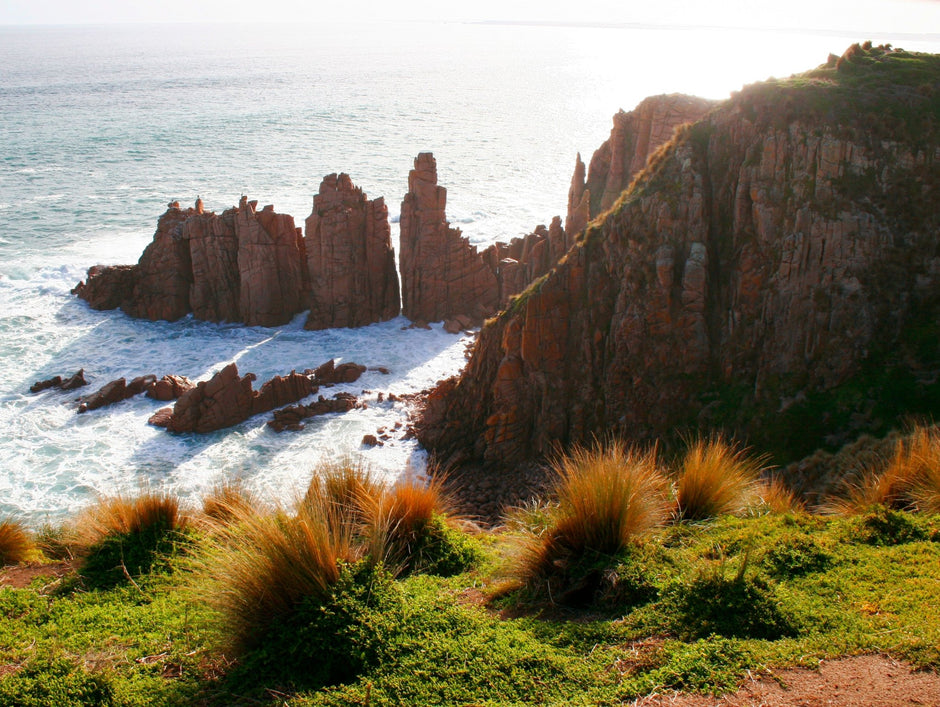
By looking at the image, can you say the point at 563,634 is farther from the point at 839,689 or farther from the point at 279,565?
the point at 279,565

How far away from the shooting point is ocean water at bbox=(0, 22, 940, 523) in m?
25.4

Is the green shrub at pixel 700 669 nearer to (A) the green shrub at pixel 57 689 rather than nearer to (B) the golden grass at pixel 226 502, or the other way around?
(A) the green shrub at pixel 57 689

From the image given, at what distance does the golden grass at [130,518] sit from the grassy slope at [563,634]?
4.48 feet

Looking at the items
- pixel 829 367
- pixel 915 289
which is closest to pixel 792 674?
pixel 829 367

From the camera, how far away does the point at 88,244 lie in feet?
166

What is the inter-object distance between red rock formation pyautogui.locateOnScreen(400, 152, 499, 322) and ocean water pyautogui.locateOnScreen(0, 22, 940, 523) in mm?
1862

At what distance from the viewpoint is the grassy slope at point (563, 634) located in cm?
546

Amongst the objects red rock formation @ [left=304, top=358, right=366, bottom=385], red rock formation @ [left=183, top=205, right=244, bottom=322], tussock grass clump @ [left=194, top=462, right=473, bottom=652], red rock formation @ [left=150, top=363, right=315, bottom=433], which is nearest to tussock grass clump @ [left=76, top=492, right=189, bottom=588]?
tussock grass clump @ [left=194, top=462, right=473, bottom=652]

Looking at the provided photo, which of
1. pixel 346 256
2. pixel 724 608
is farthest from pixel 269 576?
pixel 346 256

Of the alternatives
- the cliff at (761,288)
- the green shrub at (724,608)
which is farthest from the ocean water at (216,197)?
the cliff at (761,288)

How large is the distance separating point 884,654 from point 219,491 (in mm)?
8385

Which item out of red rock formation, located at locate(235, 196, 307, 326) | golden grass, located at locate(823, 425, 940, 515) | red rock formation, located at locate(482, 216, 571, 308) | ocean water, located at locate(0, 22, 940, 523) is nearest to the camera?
golden grass, located at locate(823, 425, 940, 515)

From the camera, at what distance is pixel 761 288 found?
19875 millimetres

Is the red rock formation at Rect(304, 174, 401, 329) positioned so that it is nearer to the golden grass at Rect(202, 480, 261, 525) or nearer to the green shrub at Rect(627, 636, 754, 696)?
the golden grass at Rect(202, 480, 261, 525)
